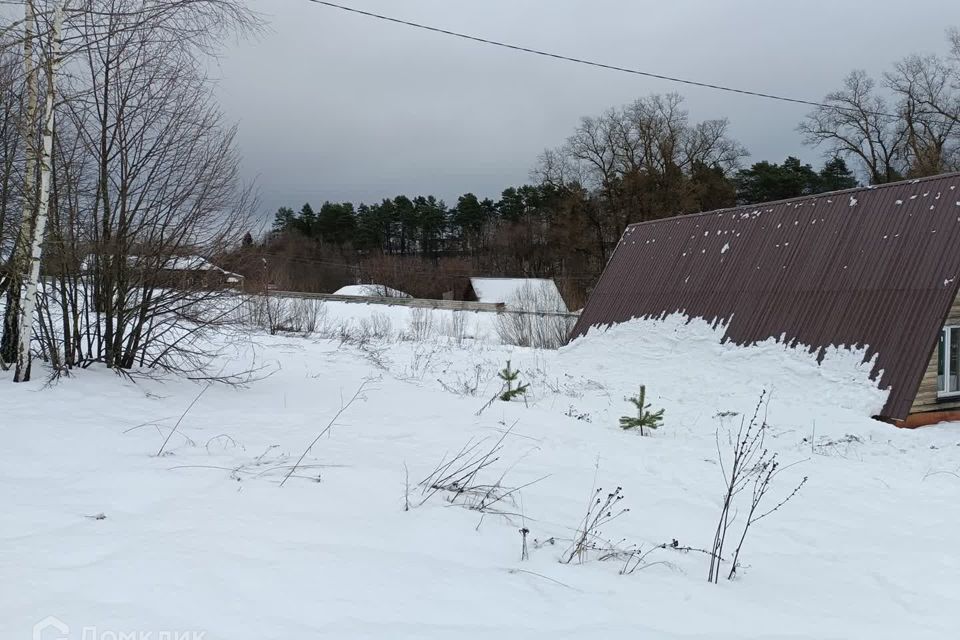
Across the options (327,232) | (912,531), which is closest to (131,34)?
(912,531)

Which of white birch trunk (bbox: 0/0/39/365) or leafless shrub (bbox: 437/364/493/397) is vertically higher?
white birch trunk (bbox: 0/0/39/365)

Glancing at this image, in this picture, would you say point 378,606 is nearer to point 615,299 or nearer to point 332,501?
point 332,501

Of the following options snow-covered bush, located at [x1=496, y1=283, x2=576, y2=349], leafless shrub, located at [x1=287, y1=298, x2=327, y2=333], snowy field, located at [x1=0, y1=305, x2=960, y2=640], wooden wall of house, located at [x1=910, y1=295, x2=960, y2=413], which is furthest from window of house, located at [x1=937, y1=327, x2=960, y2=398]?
leafless shrub, located at [x1=287, y1=298, x2=327, y2=333]

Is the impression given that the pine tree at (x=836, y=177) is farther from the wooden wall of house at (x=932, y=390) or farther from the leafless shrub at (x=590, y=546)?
the leafless shrub at (x=590, y=546)

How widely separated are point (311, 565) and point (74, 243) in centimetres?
651

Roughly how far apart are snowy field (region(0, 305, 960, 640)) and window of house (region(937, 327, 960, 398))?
3.95 metres

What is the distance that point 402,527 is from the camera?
12.6 feet

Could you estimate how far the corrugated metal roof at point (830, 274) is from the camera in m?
11.8

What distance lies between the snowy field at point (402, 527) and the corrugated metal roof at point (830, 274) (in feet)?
12.4

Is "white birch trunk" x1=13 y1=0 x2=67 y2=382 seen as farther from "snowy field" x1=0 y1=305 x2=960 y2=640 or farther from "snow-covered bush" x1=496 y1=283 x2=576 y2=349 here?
"snow-covered bush" x1=496 y1=283 x2=576 y2=349

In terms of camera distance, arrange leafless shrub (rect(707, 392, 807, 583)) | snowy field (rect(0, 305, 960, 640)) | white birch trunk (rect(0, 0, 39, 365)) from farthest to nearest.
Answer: white birch trunk (rect(0, 0, 39, 365)), leafless shrub (rect(707, 392, 807, 583)), snowy field (rect(0, 305, 960, 640))

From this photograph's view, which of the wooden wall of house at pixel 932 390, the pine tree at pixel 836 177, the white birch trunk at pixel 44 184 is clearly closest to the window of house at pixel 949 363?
the wooden wall of house at pixel 932 390

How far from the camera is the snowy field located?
283 cm

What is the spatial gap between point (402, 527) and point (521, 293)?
28.2 m
